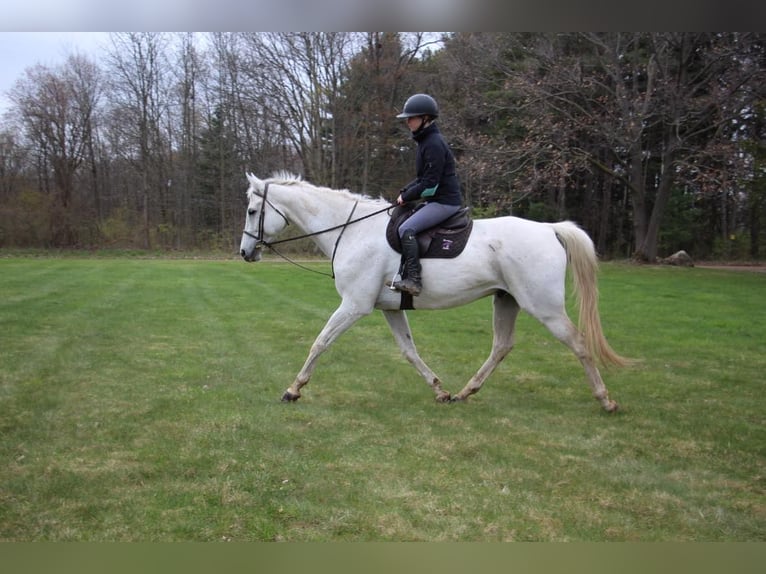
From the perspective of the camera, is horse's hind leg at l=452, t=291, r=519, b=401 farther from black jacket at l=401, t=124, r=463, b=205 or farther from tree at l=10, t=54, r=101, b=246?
tree at l=10, t=54, r=101, b=246

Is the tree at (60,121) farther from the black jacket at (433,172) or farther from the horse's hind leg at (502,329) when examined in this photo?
the horse's hind leg at (502,329)

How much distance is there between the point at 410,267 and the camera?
5738mm

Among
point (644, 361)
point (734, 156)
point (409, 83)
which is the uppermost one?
point (409, 83)

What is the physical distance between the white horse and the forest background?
13.8 metres

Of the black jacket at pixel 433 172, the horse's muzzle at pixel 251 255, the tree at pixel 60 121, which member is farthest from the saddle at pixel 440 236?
the tree at pixel 60 121

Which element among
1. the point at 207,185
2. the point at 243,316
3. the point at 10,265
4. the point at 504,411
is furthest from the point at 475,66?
the point at 504,411

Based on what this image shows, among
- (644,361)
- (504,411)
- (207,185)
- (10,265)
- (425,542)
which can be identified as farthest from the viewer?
(207,185)

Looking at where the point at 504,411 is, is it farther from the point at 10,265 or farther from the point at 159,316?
the point at 10,265

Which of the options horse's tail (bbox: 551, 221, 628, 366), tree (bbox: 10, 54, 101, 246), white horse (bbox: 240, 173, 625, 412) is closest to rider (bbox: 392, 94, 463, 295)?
white horse (bbox: 240, 173, 625, 412)

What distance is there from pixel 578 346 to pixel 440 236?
67.7 inches

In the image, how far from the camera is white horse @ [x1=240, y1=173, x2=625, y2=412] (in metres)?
5.76

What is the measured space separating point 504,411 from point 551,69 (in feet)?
58.4

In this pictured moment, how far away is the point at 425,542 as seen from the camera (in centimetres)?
315

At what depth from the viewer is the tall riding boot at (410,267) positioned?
18.7 feet
